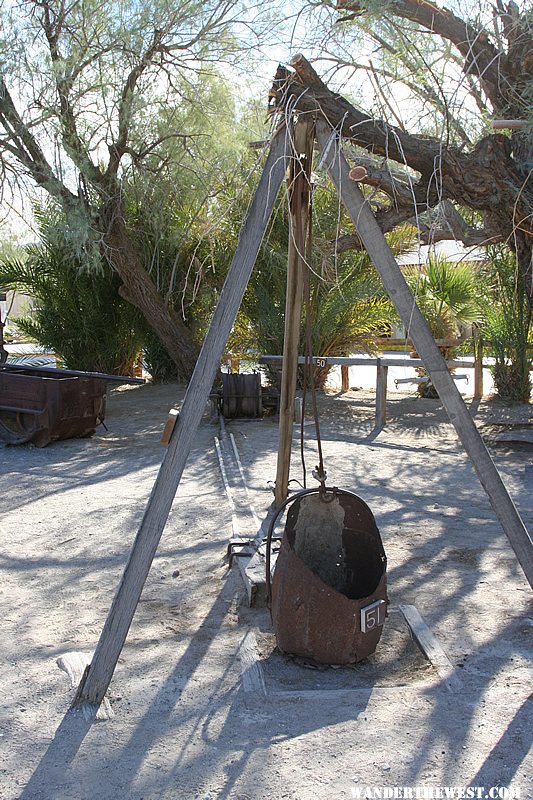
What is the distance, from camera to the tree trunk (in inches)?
420

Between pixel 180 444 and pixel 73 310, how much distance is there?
10.8m

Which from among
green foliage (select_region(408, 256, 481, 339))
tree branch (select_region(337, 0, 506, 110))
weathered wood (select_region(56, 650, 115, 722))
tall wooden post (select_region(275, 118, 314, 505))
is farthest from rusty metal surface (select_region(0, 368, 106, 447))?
green foliage (select_region(408, 256, 481, 339))

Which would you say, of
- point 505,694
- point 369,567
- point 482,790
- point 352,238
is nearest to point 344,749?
point 482,790

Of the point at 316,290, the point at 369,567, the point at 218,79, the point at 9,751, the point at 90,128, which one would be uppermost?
the point at 218,79

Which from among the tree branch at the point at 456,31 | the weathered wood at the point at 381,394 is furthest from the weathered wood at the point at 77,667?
the weathered wood at the point at 381,394

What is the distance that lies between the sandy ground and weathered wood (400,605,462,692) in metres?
0.03

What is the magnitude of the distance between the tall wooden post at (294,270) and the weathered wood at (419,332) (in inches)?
7.2

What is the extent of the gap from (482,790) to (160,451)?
6.14 meters

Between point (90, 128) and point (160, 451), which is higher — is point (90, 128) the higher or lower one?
the higher one

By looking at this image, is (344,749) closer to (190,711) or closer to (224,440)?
(190,711)

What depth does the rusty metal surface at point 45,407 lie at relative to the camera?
812 centimetres

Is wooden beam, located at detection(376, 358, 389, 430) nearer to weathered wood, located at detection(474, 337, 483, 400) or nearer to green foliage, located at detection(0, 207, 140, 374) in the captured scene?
weathered wood, located at detection(474, 337, 483, 400)

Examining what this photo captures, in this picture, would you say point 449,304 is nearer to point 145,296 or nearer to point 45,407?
point 145,296

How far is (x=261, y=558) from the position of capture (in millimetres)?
3943
